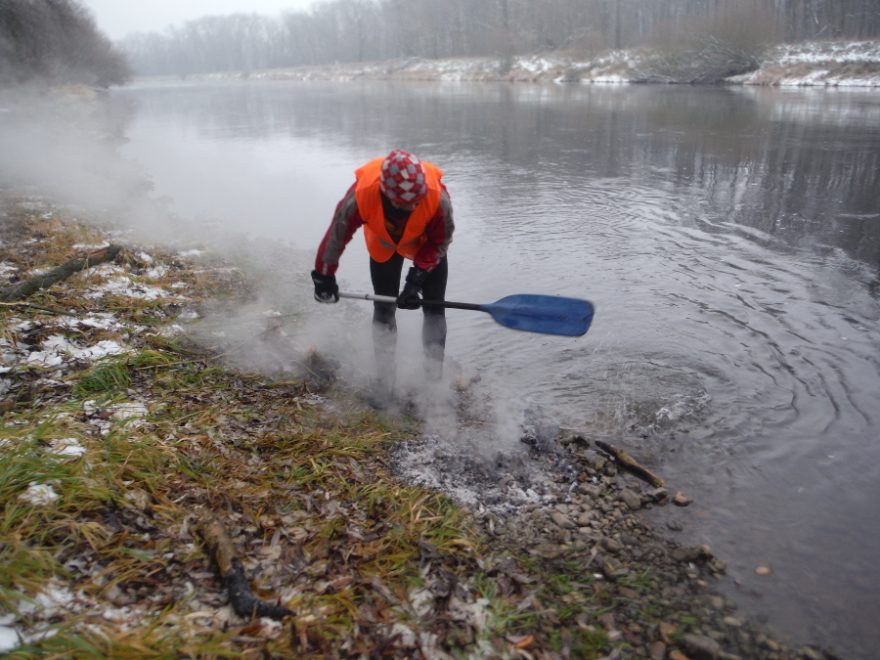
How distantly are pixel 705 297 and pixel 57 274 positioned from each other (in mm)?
6514

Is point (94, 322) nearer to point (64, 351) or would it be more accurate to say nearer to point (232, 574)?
point (64, 351)

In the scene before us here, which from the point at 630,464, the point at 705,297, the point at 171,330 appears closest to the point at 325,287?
the point at 171,330

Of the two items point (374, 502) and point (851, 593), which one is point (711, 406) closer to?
point (851, 593)

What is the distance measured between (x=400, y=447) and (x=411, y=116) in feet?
86.1

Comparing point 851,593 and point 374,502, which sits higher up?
point 374,502

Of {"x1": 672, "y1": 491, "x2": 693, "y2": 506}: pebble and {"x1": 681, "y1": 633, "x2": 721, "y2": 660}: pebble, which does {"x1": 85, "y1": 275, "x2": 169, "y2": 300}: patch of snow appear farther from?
{"x1": 681, "y1": 633, "x2": 721, "y2": 660}: pebble

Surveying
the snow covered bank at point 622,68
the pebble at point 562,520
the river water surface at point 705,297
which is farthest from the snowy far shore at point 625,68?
the pebble at point 562,520

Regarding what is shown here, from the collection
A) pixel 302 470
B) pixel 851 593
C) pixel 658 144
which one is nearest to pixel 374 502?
pixel 302 470

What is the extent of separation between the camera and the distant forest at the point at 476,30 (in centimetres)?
4997

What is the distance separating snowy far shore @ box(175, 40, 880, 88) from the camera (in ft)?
120

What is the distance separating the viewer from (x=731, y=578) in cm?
289

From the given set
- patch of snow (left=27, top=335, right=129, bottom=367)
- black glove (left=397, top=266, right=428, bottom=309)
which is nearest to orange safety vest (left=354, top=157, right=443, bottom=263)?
black glove (left=397, top=266, right=428, bottom=309)

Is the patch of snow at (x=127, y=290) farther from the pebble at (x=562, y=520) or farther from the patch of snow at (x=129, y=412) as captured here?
the pebble at (x=562, y=520)

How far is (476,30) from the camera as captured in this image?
90.0 metres
